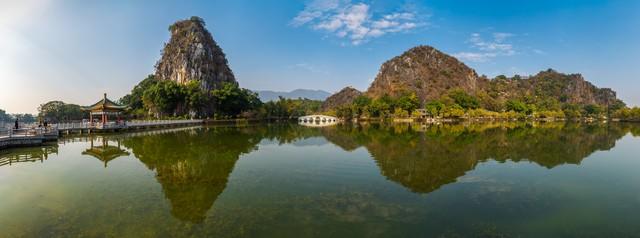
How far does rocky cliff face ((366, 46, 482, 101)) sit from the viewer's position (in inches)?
5600

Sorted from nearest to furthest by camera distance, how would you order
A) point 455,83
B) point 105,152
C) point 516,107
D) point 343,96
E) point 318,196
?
point 318,196 → point 105,152 → point 516,107 → point 455,83 → point 343,96

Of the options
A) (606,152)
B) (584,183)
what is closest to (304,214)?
(584,183)

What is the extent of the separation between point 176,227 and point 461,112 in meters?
97.6

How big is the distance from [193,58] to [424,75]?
99610 mm

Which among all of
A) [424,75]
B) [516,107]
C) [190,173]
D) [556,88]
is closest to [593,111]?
[556,88]

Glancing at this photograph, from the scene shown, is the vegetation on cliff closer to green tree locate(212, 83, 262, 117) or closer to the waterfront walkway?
green tree locate(212, 83, 262, 117)

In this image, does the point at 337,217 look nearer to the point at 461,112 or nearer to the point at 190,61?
the point at 190,61

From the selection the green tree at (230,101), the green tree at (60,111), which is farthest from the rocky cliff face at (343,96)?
the green tree at (60,111)

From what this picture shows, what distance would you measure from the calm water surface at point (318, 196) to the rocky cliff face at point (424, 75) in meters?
120

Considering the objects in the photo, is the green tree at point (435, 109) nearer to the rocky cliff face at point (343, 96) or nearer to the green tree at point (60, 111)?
the rocky cliff face at point (343, 96)

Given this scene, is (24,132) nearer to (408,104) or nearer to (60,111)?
(60,111)

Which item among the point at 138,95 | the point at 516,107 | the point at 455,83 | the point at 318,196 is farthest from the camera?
the point at 455,83

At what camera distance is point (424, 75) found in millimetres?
151250

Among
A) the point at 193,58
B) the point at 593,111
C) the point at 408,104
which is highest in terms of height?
the point at 193,58
